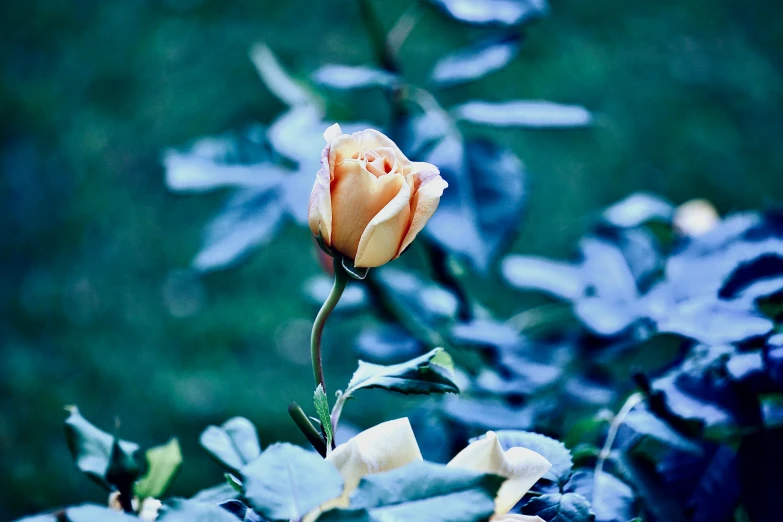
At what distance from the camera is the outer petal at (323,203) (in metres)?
0.43

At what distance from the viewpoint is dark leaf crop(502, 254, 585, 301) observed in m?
0.86

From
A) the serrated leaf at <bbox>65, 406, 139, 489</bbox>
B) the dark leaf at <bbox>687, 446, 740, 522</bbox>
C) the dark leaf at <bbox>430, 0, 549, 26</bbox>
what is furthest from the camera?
the dark leaf at <bbox>430, 0, 549, 26</bbox>

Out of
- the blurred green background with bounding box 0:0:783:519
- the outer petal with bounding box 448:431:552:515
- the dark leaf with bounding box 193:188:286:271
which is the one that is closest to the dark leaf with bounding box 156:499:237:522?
the outer petal with bounding box 448:431:552:515

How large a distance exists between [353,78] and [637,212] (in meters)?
0.33

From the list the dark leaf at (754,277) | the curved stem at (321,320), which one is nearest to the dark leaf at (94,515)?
the curved stem at (321,320)

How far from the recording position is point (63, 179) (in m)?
2.31

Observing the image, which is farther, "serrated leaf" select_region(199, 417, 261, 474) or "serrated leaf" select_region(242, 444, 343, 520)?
"serrated leaf" select_region(199, 417, 261, 474)

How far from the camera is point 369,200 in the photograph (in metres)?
0.43

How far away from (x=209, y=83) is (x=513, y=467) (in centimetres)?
240

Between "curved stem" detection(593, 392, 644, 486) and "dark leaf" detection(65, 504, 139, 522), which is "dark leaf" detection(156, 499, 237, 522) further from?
"curved stem" detection(593, 392, 644, 486)

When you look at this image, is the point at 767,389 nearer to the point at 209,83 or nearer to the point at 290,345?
the point at 290,345

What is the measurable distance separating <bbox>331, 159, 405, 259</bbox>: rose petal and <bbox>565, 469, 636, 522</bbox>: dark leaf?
0.70 ft

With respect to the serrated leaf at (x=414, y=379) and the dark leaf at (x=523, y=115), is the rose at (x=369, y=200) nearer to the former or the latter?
the serrated leaf at (x=414, y=379)

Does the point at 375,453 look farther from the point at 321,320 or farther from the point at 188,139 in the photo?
the point at 188,139
